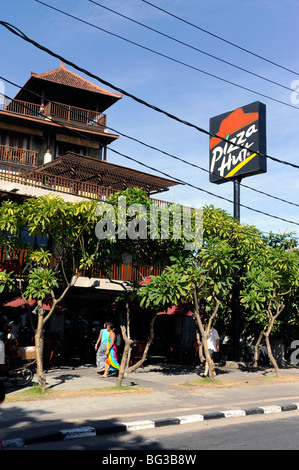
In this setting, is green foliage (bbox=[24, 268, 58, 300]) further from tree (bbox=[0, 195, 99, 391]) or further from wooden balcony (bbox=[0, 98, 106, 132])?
wooden balcony (bbox=[0, 98, 106, 132])

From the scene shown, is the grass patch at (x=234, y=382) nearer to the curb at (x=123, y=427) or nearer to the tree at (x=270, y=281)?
the tree at (x=270, y=281)

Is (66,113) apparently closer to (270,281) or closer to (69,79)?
(69,79)

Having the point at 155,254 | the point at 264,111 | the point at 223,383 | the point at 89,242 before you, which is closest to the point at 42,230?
the point at 89,242

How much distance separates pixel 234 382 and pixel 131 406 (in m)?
5.56

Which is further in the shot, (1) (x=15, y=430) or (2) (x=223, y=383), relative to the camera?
(2) (x=223, y=383)

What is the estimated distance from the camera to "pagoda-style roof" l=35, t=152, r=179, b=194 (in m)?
22.3

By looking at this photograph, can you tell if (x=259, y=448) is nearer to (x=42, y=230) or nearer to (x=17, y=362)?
(x=42, y=230)

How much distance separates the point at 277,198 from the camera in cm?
1706

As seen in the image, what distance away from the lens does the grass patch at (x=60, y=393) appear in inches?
424

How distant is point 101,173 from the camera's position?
975 inches

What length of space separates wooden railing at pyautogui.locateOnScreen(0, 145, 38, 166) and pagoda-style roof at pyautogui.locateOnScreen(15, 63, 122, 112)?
14.0 ft

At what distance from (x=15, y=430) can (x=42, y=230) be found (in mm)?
6311

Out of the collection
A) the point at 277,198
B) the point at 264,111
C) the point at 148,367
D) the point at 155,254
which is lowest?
the point at 148,367

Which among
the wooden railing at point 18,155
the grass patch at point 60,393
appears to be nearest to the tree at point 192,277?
the grass patch at point 60,393
